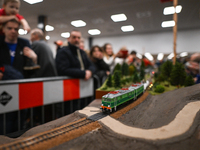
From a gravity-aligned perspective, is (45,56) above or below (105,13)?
below

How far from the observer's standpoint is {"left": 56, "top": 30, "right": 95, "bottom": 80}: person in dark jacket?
331 centimetres

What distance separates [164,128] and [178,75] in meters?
1.89

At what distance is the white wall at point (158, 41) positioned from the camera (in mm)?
2988

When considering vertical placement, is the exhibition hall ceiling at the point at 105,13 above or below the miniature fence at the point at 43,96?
above

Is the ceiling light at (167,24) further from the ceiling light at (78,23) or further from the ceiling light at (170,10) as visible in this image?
the ceiling light at (78,23)

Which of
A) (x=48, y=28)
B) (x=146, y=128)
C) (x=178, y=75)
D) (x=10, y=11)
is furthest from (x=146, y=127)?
(x=10, y=11)

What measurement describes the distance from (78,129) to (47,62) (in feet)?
6.38

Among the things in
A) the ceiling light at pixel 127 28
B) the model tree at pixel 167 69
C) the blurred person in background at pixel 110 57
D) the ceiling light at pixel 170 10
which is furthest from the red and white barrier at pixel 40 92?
the ceiling light at pixel 170 10

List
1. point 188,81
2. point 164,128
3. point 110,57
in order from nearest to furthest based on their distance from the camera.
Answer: point 164,128 → point 188,81 → point 110,57

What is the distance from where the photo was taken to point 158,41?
3352 mm

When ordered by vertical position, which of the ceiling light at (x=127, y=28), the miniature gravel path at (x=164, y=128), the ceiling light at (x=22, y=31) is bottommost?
the miniature gravel path at (x=164, y=128)

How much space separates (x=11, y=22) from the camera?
2.40 meters

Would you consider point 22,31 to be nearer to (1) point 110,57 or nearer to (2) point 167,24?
(1) point 110,57

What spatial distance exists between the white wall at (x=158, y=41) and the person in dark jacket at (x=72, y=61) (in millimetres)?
438
